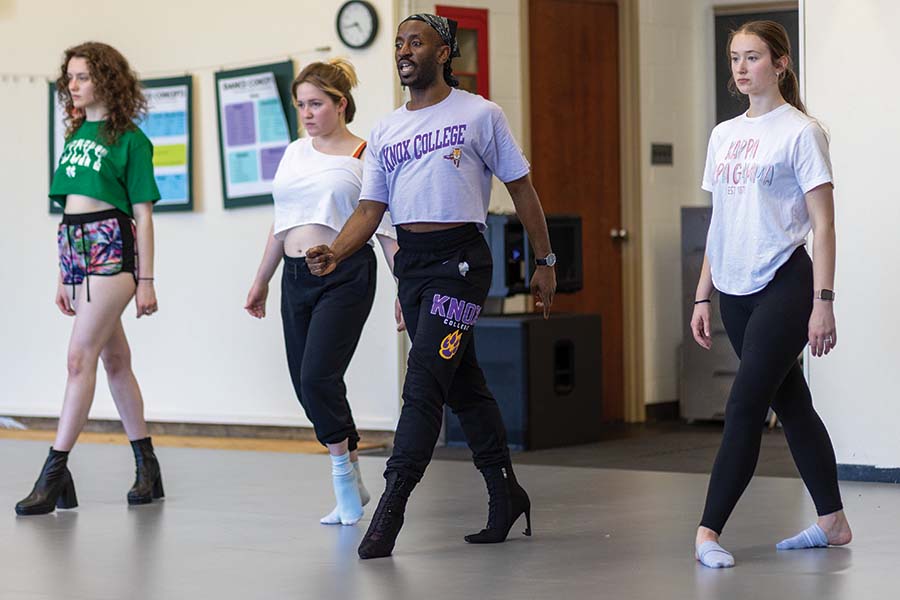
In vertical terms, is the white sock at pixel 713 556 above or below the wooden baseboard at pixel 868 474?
above

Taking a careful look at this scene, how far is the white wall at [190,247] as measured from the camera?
7215 millimetres

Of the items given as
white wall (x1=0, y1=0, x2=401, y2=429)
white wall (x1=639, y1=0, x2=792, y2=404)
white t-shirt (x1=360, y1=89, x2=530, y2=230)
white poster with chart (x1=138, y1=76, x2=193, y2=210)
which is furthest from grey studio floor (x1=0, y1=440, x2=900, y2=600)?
white wall (x1=639, y1=0, x2=792, y2=404)

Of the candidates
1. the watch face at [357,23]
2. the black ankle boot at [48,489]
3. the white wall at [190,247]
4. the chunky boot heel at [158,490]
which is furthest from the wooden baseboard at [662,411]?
the black ankle boot at [48,489]

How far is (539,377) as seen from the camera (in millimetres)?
6941

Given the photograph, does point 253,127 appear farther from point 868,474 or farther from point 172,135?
point 868,474

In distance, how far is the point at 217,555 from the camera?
13.9 feet

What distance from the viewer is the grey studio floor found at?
12.1 ft

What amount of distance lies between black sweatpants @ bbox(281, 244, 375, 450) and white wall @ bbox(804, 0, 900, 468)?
193 cm

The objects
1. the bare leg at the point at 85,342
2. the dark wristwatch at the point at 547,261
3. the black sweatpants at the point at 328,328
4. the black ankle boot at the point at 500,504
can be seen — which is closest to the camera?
the dark wristwatch at the point at 547,261

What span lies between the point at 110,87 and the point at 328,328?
48.5 inches

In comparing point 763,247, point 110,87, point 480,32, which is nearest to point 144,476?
point 110,87

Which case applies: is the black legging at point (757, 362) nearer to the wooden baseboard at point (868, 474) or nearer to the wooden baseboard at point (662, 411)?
the wooden baseboard at point (868, 474)

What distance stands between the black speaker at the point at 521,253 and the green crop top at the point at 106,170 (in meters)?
2.10

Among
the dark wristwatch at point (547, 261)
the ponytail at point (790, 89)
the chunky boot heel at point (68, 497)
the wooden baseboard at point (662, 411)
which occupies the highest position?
the ponytail at point (790, 89)
